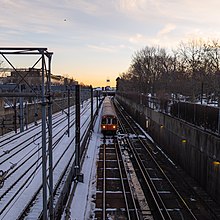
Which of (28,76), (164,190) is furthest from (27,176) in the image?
(164,190)

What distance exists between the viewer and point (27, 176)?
50.3 ft

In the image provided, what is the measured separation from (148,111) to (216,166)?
22.2 meters

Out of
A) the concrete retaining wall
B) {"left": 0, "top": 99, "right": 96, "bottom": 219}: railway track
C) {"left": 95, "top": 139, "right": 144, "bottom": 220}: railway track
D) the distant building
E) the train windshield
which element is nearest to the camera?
the distant building

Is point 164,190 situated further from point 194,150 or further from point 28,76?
point 28,76

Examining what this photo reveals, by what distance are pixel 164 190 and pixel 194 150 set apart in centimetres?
332

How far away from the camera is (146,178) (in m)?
16.9

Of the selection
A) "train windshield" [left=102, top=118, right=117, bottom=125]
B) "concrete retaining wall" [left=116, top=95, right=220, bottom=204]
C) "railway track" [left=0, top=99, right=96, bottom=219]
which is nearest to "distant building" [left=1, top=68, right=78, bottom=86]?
"railway track" [left=0, top=99, right=96, bottom=219]

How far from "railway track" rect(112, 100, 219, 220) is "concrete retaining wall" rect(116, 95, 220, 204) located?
2.39ft

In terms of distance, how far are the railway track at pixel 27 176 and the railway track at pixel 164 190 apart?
4.10 meters

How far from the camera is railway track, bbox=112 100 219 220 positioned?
1226cm

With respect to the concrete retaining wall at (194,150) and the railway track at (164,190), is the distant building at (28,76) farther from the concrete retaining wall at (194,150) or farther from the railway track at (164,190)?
the concrete retaining wall at (194,150)

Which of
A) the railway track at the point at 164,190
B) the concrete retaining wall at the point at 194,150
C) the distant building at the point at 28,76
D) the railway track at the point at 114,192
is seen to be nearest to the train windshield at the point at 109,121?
the concrete retaining wall at the point at 194,150

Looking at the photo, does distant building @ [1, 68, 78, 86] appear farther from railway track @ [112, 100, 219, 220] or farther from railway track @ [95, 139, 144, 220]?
railway track @ [112, 100, 219, 220]

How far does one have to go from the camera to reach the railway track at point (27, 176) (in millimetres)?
11555
